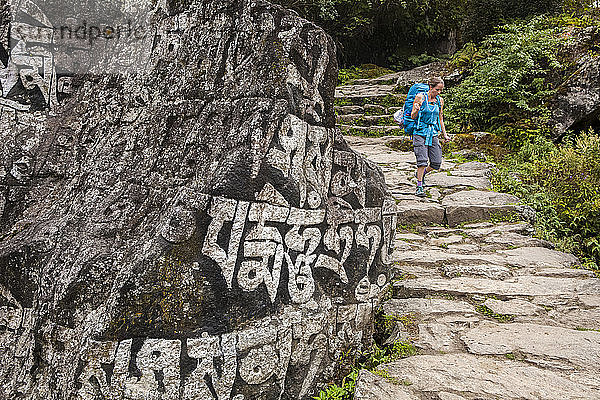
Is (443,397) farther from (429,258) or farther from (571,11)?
(571,11)

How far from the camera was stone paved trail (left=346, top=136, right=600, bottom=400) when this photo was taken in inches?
90.9

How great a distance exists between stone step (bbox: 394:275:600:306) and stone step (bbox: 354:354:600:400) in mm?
894

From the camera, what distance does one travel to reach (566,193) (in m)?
6.16

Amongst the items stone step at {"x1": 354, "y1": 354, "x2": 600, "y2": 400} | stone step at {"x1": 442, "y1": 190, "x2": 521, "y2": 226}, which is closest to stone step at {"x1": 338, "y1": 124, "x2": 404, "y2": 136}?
stone step at {"x1": 442, "y1": 190, "x2": 521, "y2": 226}

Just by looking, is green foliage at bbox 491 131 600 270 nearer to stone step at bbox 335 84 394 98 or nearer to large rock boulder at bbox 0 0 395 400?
large rock boulder at bbox 0 0 395 400

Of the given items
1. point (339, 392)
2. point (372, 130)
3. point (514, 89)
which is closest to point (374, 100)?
point (372, 130)

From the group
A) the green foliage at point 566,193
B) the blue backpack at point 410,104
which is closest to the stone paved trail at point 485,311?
the green foliage at point 566,193

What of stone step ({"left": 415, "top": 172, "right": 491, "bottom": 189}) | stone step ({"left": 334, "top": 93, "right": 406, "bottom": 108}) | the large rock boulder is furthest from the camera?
stone step ({"left": 334, "top": 93, "right": 406, "bottom": 108})

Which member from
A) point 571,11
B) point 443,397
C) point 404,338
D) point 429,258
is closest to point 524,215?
point 429,258

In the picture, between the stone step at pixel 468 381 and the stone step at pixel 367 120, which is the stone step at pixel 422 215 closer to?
the stone step at pixel 468 381

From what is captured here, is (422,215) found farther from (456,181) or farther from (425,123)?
(456,181)

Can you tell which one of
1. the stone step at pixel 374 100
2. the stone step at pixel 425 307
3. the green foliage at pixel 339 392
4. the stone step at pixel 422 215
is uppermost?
the stone step at pixel 374 100

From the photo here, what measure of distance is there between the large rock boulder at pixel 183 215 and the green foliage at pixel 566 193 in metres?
3.63

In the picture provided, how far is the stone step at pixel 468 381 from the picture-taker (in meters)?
2.21
